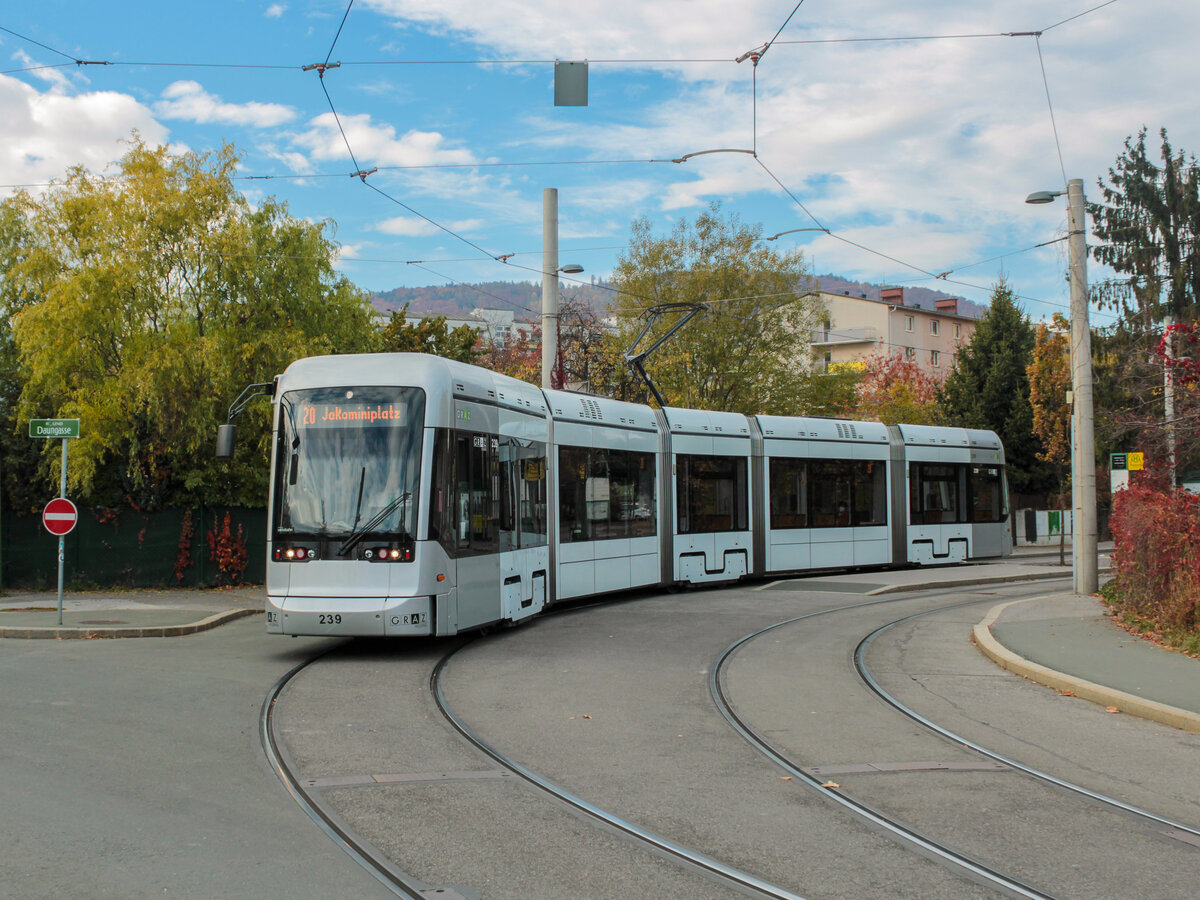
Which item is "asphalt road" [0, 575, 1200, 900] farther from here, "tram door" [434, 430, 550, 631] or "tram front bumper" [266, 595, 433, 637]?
"tram door" [434, 430, 550, 631]

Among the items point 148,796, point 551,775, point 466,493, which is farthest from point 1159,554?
point 148,796

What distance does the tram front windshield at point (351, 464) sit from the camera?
11609 mm

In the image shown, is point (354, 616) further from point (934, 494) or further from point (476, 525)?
point (934, 494)

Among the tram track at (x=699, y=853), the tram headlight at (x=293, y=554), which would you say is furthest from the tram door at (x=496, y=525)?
the tram track at (x=699, y=853)

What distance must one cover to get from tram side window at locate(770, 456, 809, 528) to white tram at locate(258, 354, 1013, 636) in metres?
0.04

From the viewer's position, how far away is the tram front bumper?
448 inches

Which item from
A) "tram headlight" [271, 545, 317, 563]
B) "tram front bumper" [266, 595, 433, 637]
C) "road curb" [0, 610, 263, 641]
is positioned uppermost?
"tram headlight" [271, 545, 317, 563]

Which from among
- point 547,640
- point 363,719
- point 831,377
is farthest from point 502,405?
point 831,377

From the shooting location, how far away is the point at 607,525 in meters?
17.4

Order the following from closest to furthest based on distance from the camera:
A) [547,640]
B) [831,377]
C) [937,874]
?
[937,874] < [547,640] < [831,377]

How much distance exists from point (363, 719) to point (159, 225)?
47.8ft

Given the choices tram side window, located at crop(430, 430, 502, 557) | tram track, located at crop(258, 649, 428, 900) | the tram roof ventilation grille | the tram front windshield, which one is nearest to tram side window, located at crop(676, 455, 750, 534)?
the tram roof ventilation grille

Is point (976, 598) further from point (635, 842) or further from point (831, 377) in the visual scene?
point (831, 377)

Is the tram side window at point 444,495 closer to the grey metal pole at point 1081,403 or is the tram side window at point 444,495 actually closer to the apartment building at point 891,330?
the grey metal pole at point 1081,403
